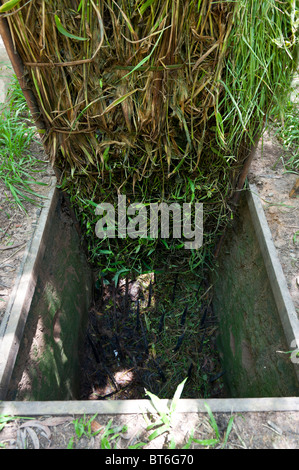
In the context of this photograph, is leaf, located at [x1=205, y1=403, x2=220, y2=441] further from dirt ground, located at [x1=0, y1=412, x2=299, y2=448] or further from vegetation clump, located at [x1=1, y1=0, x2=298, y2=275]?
vegetation clump, located at [x1=1, y1=0, x2=298, y2=275]

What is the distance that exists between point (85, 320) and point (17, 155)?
1125 millimetres

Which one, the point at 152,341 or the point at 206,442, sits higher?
the point at 206,442

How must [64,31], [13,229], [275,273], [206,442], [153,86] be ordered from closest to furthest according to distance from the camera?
[206,442] → [64,31] → [153,86] → [275,273] → [13,229]

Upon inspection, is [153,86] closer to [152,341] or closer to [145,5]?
[145,5]

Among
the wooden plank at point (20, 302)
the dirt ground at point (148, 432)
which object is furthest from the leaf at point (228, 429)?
the wooden plank at point (20, 302)

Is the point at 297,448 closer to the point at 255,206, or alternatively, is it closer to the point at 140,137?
the point at 255,206

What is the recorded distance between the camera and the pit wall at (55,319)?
4.68ft

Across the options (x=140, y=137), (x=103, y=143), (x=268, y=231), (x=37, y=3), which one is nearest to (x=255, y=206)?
(x=268, y=231)

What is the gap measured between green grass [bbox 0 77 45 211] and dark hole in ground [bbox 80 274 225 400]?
0.86 metres

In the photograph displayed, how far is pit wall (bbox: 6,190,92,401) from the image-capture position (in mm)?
1427

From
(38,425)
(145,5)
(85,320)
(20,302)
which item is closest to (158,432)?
(38,425)

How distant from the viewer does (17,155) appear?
1.93 meters
